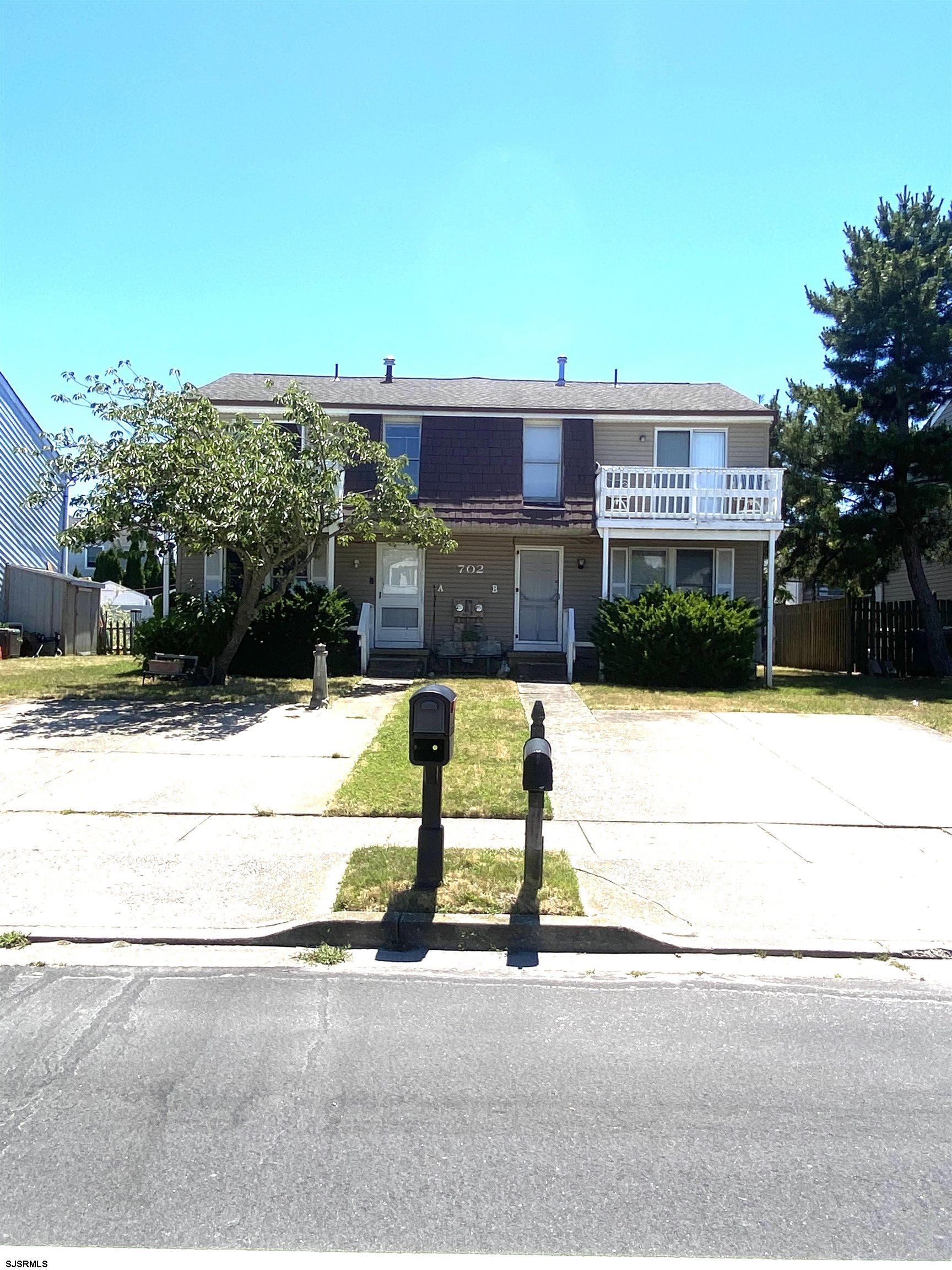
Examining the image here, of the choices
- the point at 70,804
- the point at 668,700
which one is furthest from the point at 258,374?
the point at 70,804

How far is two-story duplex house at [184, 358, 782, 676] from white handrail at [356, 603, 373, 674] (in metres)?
0.84

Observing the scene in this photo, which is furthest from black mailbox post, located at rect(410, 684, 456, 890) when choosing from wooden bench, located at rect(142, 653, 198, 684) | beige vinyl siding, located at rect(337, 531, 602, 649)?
beige vinyl siding, located at rect(337, 531, 602, 649)

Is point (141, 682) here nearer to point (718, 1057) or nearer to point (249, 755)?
point (249, 755)

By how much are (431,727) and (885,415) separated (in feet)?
57.8

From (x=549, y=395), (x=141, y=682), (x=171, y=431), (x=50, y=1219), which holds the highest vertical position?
(x=549, y=395)

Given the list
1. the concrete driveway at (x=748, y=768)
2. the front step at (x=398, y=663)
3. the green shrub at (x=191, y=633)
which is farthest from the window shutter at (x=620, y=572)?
the green shrub at (x=191, y=633)

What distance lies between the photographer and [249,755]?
9.98 meters

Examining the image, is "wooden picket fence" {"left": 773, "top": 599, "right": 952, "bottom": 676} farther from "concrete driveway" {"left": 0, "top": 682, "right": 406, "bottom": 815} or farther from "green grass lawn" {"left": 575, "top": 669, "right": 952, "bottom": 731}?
"concrete driveway" {"left": 0, "top": 682, "right": 406, "bottom": 815}

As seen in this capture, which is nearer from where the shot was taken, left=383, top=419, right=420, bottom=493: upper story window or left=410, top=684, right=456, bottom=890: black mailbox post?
left=410, top=684, right=456, bottom=890: black mailbox post

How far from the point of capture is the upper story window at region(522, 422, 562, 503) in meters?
19.7

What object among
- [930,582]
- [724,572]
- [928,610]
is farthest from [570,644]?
[930,582]

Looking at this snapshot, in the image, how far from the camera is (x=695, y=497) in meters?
17.8

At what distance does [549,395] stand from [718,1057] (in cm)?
1884

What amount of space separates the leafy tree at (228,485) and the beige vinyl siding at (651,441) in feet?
19.9
